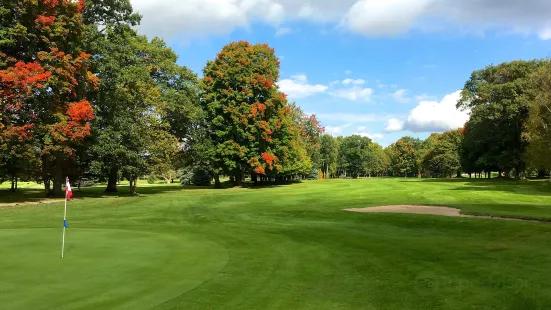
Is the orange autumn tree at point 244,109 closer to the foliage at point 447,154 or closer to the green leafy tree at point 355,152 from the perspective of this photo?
the foliage at point 447,154

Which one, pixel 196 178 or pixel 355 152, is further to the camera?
pixel 355 152

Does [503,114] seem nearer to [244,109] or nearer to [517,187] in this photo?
[517,187]

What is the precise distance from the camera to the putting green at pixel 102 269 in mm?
6695

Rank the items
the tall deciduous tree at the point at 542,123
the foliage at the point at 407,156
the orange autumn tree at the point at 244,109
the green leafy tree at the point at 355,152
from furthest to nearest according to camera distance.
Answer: the foliage at the point at 407,156 → the green leafy tree at the point at 355,152 → the orange autumn tree at the point at 244,109 → the tall deciduous tree at the point at 542,123

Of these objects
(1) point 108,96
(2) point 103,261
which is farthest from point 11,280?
(1) point 108,96

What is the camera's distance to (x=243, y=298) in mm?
6996

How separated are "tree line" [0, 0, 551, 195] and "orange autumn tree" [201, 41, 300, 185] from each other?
0.15 meters

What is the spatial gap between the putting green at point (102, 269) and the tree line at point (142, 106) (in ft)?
58.0

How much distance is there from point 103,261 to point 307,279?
5.06 metres

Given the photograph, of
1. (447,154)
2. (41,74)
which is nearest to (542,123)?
(41,74)

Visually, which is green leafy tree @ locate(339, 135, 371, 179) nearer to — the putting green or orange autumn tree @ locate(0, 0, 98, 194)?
orange autumn tree @ locate(0, 0, 98, 194)

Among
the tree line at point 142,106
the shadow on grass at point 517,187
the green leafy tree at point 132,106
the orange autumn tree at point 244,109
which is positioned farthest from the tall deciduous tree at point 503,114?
the green leafy tree at point 132,106

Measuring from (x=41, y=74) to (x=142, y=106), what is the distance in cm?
1608

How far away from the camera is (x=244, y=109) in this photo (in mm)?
50562
